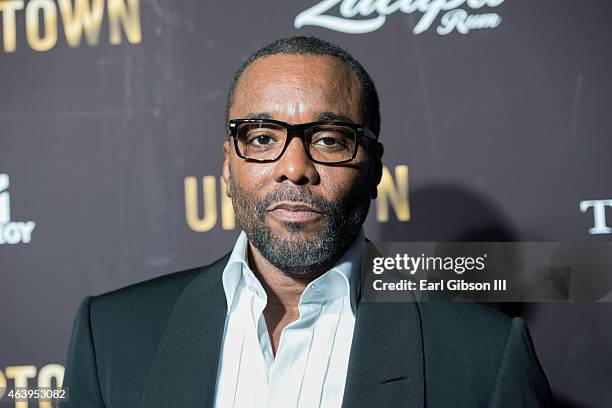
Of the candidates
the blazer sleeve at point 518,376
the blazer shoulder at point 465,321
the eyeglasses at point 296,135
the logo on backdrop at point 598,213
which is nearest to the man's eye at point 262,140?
the eyeglasses at point 296,135

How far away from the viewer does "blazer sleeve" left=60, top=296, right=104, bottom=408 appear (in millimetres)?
1117

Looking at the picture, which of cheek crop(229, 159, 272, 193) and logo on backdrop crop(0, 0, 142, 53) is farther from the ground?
logo on backdrop crop(0, 0, 142, 53)

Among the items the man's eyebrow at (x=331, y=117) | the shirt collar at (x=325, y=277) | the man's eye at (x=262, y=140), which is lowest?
the shirt collar at (x=325, y=277)

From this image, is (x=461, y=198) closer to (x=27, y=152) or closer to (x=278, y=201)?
(x=278, y=201)

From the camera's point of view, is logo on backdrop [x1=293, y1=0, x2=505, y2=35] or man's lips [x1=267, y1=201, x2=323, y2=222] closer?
man's lips [x1=267, y1=201, x2=323, y2=222]

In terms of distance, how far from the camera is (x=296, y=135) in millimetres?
1033

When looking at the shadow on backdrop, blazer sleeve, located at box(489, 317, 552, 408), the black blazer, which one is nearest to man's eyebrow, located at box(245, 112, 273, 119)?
the black blazer

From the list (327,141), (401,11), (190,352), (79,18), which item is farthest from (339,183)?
(79,18)

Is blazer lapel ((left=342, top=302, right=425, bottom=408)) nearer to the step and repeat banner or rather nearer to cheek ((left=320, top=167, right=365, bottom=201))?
cheek ((left=320, top=167, right=365, bottom=201))

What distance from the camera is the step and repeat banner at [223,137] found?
1.63 metres

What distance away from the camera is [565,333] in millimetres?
1619

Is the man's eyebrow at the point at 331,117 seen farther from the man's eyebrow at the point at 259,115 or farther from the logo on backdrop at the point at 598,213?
the logo on backdrop at the point at 598,213

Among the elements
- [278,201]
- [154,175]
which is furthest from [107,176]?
[278,201]

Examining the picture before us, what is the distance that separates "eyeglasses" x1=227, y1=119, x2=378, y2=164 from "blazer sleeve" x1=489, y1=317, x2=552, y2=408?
0.38m
